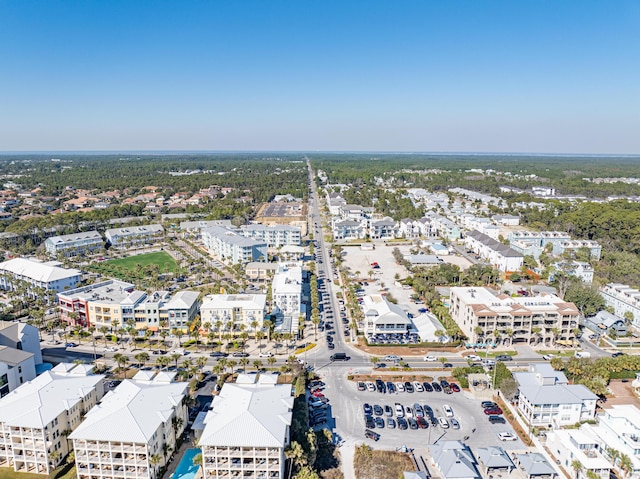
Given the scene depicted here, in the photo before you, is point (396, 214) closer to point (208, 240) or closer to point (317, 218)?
point (317, 218)

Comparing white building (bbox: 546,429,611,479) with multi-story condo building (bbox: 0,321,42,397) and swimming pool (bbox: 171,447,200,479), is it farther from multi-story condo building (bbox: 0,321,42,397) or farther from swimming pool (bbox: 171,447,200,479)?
multi-story condo building (bbox: 0,321,42,397)

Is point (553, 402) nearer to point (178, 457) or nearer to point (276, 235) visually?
point (178, 457)

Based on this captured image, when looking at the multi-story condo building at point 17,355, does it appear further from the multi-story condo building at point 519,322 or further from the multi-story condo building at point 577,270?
the multi-story condo building at point 577,270

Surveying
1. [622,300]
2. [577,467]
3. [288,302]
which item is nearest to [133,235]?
[288,302]

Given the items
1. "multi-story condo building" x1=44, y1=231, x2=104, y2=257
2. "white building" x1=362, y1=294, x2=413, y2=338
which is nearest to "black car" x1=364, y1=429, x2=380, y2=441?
"white building" x1=362, y1=294, x2=413, y2=338

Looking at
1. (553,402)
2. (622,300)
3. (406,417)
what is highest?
(622,300)

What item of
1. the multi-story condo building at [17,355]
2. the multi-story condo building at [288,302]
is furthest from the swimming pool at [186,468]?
the multi-story condo building at [288,302]
